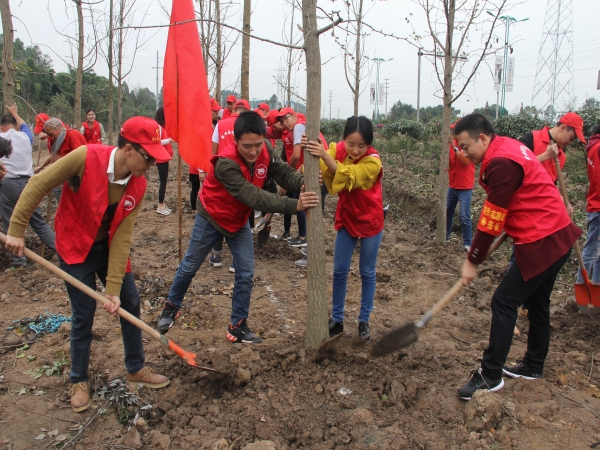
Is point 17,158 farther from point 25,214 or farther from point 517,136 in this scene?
point 517,136

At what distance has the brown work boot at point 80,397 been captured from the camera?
2.69 m

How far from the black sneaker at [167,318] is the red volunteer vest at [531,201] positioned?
100 inches

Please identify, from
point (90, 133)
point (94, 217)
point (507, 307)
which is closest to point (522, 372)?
point (507, 307)

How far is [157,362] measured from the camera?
128 inches

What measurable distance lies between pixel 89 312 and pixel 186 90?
2.55m

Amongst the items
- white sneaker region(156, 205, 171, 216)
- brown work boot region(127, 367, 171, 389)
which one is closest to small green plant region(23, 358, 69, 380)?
brown work boot region(127, 367, 171, 389)

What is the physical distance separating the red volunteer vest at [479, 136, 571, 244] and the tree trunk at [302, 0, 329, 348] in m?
1.04

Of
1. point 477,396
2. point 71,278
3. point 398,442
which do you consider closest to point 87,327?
point 71,278

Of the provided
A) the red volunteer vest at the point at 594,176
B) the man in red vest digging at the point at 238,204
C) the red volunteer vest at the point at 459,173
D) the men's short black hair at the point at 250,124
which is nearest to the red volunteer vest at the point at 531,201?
the man in red vest digging at the point at 238,204

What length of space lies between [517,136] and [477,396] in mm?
10354

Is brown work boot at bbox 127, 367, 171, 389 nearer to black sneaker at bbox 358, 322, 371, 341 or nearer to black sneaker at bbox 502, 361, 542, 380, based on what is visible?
black sneaker at bbox 358, 322, 371, 341

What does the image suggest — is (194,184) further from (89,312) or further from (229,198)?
(89,312)

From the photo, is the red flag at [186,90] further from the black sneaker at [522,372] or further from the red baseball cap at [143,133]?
the black sneaker at [522,372]

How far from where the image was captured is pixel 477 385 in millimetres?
2760
